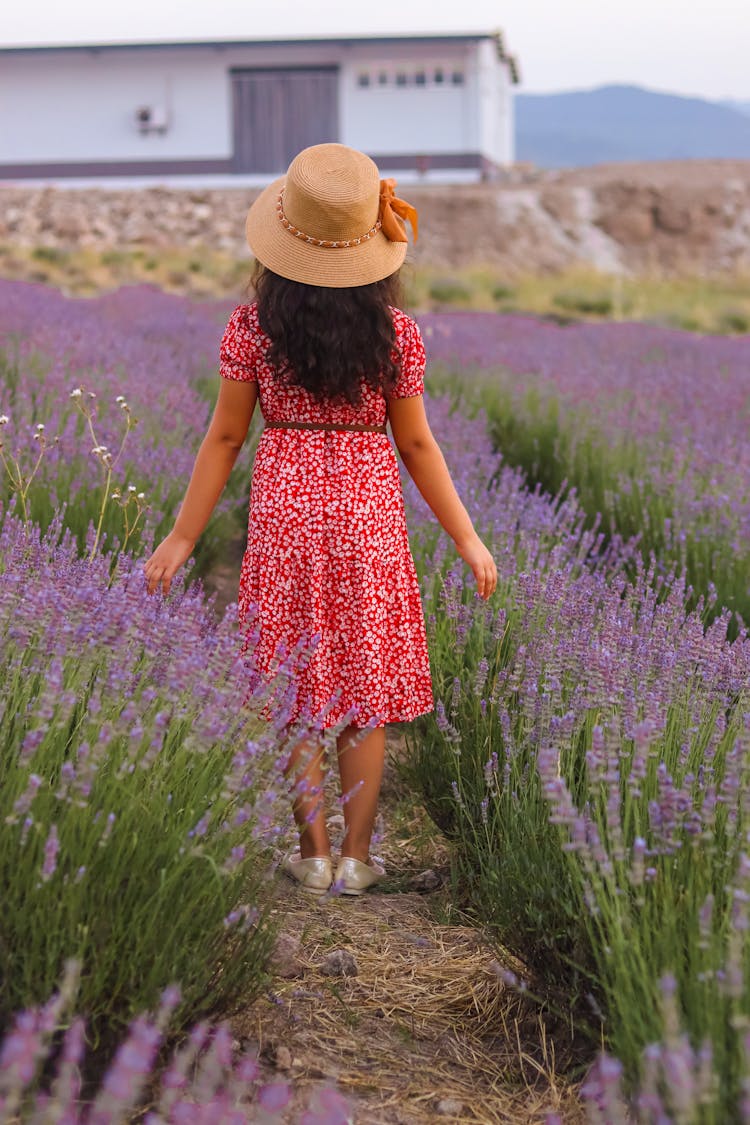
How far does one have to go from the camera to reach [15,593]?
2.23 m

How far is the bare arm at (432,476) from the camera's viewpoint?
294 centimetres

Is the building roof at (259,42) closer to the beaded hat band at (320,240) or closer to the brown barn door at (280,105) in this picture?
the brown barn door at (280,105)

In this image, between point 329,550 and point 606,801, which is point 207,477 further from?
point 606,801

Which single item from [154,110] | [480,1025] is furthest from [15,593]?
[154,110]

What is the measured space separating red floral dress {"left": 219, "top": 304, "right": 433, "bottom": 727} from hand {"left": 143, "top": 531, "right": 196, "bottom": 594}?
161 mm

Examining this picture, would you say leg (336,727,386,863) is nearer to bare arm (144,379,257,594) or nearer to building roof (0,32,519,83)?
bare arm (144,379,257,594)

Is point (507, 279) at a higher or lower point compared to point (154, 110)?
lower

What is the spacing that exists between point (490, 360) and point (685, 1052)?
785cm

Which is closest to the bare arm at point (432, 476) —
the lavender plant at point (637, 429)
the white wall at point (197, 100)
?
the lavender plant at point (637, 429)

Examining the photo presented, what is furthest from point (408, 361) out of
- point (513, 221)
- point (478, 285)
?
point (513, 221)

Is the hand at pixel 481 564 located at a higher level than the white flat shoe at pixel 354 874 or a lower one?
higher

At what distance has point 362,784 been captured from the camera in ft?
9.48

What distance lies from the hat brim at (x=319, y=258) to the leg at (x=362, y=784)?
3.41 feet

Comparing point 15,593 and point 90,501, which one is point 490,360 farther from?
point 15,593
